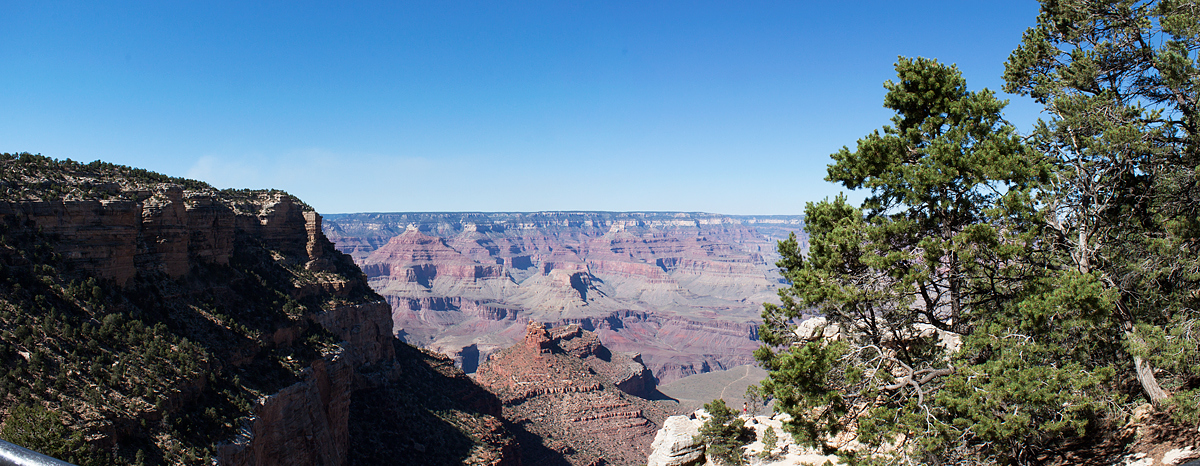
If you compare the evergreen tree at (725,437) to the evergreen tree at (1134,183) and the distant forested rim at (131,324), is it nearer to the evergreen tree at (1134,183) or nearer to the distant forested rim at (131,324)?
the evergreen tree at (1134,183)

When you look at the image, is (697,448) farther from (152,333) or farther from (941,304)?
(152,333)

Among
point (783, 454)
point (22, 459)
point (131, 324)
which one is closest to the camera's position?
point (22, 459)

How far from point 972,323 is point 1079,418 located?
2815mm

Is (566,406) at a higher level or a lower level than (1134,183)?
lower

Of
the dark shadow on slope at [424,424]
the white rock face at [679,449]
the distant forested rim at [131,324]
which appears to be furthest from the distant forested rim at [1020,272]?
the dark shadow on slope at [424,424]

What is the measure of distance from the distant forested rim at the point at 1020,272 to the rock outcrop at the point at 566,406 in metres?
43.2

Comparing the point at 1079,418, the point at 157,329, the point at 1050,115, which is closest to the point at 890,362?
the point at 1079,418

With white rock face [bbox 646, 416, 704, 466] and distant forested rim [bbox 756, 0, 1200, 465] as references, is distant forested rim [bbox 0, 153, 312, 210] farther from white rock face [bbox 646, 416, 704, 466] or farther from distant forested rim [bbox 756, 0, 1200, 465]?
distant forested rim [bbox 756, 0, 1200, 465]

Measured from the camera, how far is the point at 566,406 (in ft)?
232

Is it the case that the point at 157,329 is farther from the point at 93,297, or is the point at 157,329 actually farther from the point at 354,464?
the point at 354,464

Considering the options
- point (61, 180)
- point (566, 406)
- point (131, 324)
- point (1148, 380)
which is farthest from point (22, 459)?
point (566, 406)

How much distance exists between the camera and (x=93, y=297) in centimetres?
2411

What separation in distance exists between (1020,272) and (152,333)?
2923 centimetres

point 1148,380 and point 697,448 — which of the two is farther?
point 697,448
